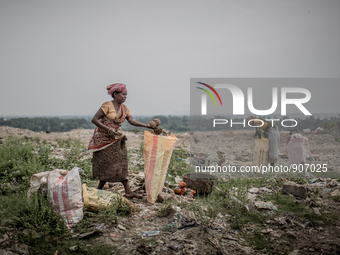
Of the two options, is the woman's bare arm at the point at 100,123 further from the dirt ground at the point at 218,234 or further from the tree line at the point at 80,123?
the tree line at the point at 80,123

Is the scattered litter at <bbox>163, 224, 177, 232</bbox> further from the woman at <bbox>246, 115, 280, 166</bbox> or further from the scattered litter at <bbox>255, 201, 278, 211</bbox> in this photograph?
the woman at <bbox>246, 115, 280, 166</bbox>

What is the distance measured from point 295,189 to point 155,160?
2329 millimetres

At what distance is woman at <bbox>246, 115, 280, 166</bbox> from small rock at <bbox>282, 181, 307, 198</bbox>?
140 cm

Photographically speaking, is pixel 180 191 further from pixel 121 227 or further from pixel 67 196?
pixel 67 196

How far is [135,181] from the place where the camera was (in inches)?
175

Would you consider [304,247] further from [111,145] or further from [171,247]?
[111,145]

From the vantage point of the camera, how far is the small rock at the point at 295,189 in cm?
403

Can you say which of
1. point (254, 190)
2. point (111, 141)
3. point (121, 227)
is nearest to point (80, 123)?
point (111, 141)

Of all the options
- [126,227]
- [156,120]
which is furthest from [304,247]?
[156,120]

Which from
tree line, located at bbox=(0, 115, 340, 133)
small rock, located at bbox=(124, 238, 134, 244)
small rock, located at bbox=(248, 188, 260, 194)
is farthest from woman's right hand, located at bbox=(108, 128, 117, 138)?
tree line, located at bbox=(0, 115, 340, 133)

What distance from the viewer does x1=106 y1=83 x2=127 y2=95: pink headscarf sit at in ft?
10.9

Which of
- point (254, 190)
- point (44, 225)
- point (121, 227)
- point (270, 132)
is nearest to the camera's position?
point (44, 225)

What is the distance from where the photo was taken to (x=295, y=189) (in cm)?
410

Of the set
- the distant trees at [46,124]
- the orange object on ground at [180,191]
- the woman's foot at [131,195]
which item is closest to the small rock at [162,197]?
the woman's foot at [131,195]
